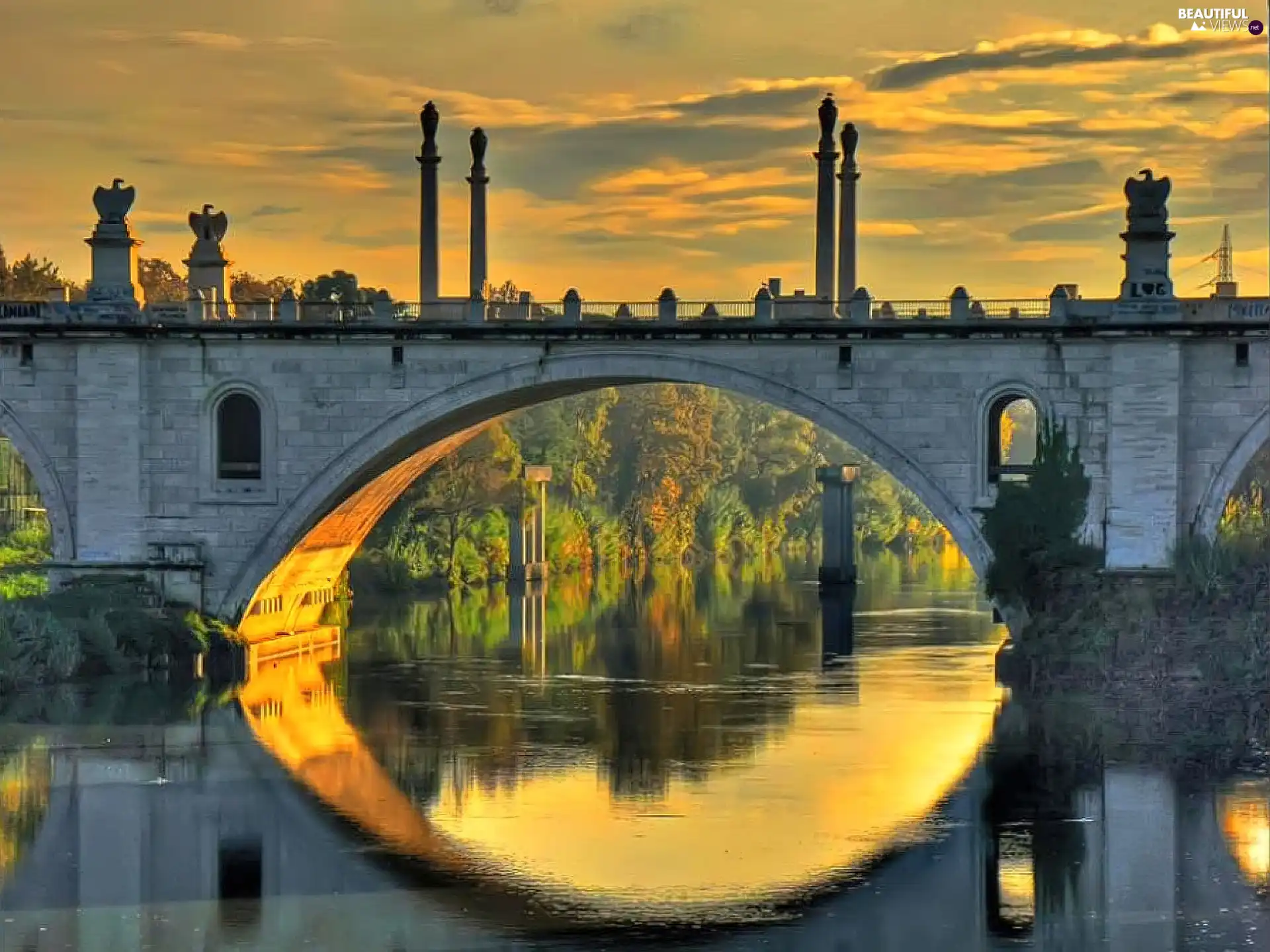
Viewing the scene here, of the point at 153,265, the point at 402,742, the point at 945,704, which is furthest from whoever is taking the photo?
the point at 153,265

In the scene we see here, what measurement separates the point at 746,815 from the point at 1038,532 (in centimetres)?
1630

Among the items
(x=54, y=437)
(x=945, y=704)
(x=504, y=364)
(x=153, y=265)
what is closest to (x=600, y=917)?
(x=945, y=704)

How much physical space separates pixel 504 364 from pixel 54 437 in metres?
11.1

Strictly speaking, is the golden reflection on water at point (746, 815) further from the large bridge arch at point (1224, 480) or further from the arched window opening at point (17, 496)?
the arched window opening at point (17, 496)

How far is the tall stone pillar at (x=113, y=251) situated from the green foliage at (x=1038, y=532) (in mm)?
21347

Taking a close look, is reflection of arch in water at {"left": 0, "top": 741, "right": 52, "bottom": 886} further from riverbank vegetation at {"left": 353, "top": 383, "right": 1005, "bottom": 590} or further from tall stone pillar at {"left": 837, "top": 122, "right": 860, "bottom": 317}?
riverbank vegetation at {"left": 353, "top": 383, "right": 1005, "bottom": 590}

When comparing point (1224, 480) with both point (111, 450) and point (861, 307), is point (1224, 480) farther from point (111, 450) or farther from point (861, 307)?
point (111, 450)

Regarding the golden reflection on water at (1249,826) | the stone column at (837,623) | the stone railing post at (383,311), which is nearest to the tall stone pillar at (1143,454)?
the stone column at (837,623)

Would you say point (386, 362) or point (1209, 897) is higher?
point (386, 362)

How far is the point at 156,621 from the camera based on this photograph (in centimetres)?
5784

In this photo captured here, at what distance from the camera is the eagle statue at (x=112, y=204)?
197 feet

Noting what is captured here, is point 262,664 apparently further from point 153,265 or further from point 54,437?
point 153,265

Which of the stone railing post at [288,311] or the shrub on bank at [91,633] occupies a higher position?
the stone railing post at [288,311]

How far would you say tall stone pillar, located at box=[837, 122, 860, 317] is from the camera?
2357 inches
